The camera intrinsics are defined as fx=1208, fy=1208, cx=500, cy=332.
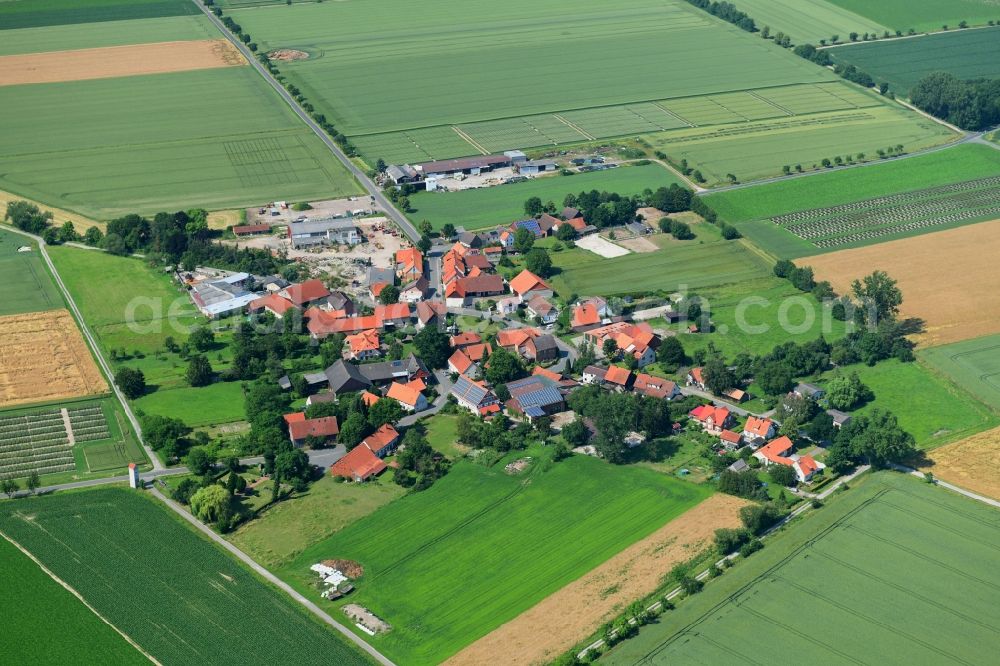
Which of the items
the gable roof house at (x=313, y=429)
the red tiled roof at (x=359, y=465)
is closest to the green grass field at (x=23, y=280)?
the gable roof house at (x=313, y=429)

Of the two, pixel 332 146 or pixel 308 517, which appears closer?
pixel 308 517

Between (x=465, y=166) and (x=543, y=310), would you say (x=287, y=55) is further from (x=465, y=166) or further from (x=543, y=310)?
(x=543, y=310)

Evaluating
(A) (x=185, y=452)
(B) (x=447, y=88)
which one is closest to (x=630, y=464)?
(A) (x=185, y=452)

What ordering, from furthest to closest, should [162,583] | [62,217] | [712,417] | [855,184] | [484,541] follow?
1. [855,184]
2. [62,217]
3. [712,417]
4. [484,541]
5. [162,583]

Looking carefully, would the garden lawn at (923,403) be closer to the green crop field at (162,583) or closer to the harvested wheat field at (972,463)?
A: the harvested wheat field at (972,463)

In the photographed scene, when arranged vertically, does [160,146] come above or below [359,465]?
above

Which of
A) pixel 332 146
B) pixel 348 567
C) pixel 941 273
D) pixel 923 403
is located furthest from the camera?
pixel 332 146

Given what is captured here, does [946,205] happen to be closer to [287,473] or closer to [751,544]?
[751,544]

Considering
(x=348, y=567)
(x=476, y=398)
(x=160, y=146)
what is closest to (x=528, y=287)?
(x=476, y=398)
